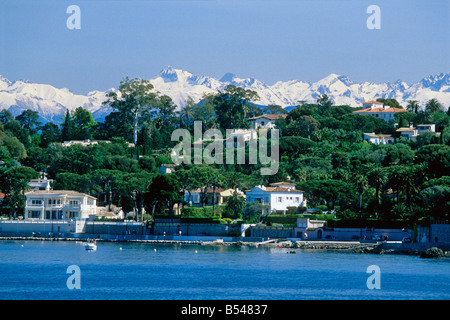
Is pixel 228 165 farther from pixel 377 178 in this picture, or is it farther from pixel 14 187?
pixel 377 178

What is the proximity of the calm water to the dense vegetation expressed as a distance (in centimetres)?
1169

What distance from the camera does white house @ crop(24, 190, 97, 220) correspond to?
7956 cm

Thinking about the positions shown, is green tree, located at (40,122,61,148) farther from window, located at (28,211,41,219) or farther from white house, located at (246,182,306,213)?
white house, located at (246,182,306,213)

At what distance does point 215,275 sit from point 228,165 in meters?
44.2

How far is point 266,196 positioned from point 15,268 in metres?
33.2

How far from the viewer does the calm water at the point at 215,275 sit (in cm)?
3778

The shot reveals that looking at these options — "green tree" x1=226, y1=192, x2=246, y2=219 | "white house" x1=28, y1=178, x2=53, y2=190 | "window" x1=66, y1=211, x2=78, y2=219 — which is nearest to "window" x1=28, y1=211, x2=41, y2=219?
"window" x1=66, y1=211, x2=78, y2=219

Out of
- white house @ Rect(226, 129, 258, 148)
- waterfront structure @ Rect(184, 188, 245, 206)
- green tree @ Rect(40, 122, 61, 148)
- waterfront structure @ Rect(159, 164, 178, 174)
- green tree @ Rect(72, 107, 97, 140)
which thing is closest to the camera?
waterfront structure @ Rect(184, 188, 245, 206)

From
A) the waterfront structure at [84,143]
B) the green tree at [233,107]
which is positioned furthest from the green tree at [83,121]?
the green tree at [233,107]

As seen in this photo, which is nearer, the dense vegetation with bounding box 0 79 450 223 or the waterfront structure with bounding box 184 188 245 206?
the dense vegetation with bounding box 0 79 450 223

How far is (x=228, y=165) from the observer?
88.3 meters

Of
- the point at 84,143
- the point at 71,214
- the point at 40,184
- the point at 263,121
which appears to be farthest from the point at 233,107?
the point at 71,214

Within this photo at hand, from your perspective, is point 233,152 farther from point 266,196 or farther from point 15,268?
point 15,268
